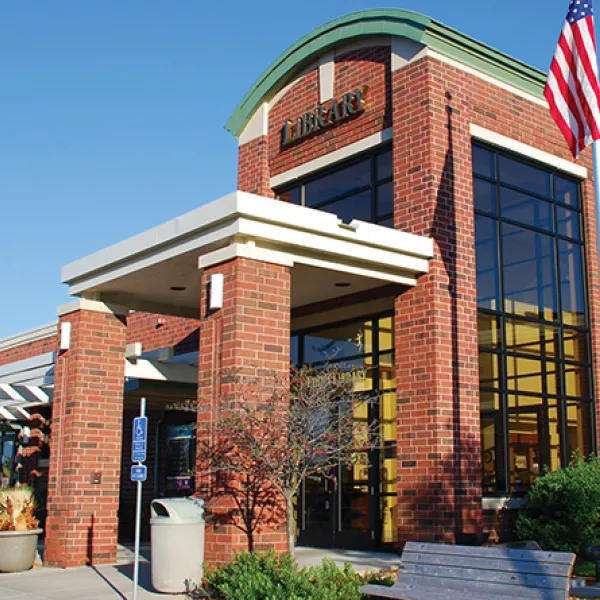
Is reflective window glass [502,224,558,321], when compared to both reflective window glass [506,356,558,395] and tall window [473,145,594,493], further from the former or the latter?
reflective window glass [506,356,558,395]

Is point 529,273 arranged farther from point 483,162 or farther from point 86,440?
point 86,440

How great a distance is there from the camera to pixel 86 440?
1422 cm

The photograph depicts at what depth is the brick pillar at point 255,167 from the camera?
57.6 ft

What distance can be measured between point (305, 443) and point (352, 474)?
5.31m

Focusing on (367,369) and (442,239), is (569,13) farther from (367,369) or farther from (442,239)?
(367,369)

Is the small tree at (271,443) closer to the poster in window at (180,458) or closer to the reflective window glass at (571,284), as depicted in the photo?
the reflective window glass at (571,284)

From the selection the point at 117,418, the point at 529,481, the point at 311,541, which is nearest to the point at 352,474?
the point at 311,541

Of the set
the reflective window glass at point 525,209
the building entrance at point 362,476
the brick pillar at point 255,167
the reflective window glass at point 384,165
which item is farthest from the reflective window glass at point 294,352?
the reflective window glass at point 525,209

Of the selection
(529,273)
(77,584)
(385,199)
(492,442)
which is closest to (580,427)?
(492,442)

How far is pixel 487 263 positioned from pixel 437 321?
2122 millimetres

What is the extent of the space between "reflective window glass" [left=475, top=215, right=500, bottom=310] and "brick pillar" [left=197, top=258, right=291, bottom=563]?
4.23 metres

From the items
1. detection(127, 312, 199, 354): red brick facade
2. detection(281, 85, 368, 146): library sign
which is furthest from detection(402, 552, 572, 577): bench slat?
detection(127, 312, 199, 354): red brick facade

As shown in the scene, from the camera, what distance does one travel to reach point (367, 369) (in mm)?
14977

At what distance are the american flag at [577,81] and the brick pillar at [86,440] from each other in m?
8.49
